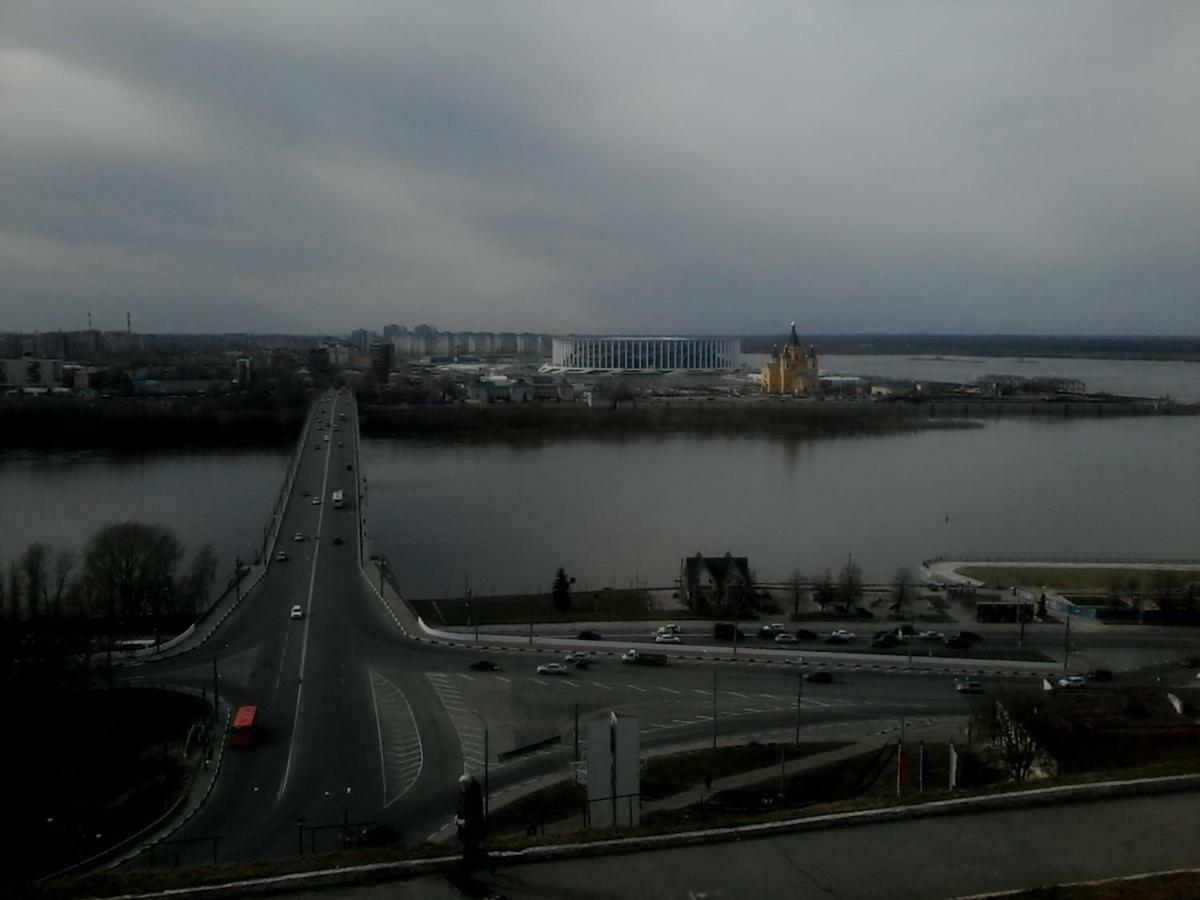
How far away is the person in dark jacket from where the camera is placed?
1105 millimetres

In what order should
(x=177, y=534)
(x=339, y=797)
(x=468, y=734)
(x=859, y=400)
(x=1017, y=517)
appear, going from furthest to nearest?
(x=859, y=400)
(x=1017, y=517)
(x=177, y=534)
(x=468, y=734)
(x=339, y=797)

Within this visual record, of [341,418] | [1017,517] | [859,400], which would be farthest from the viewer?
[859,400]

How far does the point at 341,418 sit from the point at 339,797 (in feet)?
36.8

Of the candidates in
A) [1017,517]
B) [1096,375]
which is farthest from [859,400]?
[1096,375]

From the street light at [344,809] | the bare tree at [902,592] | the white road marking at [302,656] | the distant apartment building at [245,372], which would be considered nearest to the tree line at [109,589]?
the white road marking at [302,656]

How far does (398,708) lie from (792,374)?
1654 cm

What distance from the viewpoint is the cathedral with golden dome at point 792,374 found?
18797 mm

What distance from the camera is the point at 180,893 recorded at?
1.06 m

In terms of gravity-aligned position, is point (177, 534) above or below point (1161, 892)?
below

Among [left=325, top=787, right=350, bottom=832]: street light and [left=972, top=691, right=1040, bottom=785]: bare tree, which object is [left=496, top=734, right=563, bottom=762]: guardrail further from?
[left=972, top=691, right=1040, bottom=785]: bare tree

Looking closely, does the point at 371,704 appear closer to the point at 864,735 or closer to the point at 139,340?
the point at 864,735

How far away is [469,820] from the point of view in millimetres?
1112

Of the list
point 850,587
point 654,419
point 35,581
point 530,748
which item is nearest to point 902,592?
point 850,587

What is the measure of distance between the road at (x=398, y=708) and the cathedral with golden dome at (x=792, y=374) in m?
15.2
